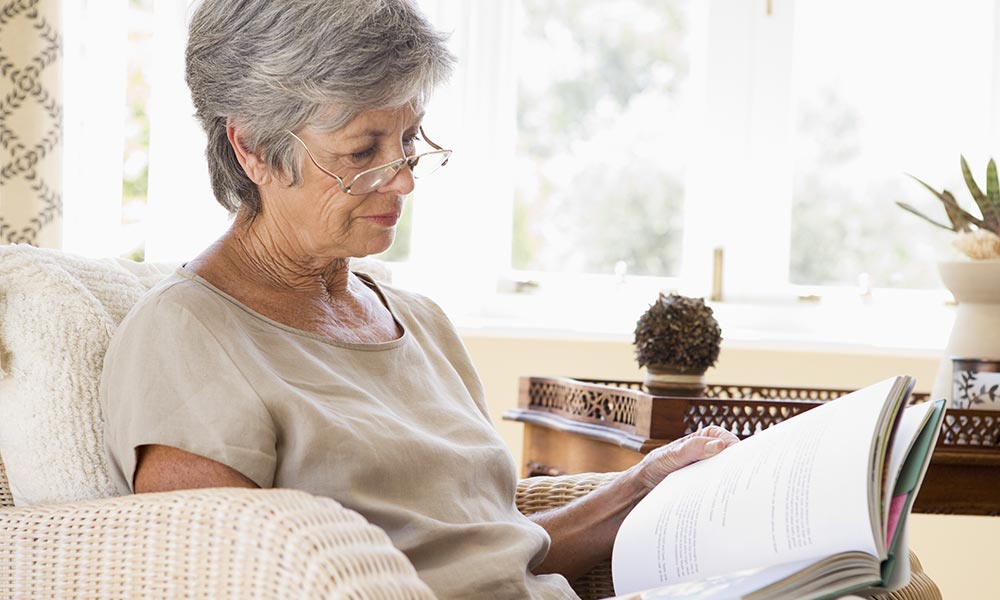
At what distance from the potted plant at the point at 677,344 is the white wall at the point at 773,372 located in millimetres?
740

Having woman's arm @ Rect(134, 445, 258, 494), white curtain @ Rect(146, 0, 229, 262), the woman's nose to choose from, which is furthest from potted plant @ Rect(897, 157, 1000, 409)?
white curtain @ Rect(146, 0, 229, 262)

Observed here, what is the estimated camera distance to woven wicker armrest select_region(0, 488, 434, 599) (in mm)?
816

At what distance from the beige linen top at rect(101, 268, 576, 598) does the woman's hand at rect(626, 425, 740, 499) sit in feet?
0.49

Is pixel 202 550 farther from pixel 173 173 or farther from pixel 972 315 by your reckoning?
pixel 173 173

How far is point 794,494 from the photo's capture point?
1.01 m

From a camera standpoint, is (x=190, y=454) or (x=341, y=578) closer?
(x=341, y=578)

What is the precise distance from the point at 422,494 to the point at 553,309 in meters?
1.73

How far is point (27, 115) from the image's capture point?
94.5 inches

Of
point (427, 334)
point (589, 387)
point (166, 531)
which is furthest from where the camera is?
point (589, 387)

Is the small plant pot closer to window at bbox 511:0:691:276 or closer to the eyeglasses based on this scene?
the eyeglasses

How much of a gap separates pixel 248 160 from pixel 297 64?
5.5 inches

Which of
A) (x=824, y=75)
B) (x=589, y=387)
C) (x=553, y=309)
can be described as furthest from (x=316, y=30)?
(x=824, y=75)

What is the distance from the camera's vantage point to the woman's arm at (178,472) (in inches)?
39.6

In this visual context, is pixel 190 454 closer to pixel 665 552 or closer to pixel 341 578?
pixel 341 578
